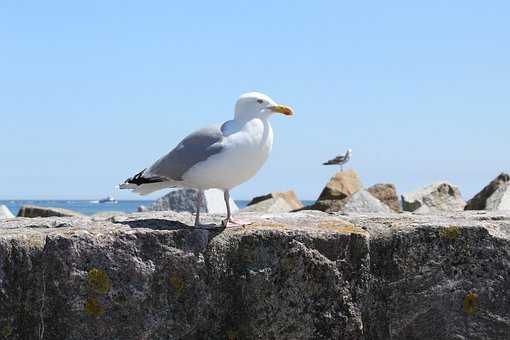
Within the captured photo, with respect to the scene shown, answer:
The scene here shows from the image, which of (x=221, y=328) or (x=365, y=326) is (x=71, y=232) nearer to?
(x=221, y=328)

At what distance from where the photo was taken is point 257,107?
476cm

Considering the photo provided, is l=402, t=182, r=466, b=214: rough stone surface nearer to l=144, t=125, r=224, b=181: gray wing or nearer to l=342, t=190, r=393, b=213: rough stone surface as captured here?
l=342, t=190, r=393, b=213: rough stone surface

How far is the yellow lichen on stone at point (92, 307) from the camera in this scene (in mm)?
4023

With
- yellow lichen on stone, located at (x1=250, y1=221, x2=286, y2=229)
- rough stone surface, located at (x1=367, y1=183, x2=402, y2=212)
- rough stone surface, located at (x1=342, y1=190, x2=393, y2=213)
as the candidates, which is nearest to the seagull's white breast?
yellow lichen on stone, located at (x1=250, y1=221, x2=286, y2=229)

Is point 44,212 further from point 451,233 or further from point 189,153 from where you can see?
point 451,233

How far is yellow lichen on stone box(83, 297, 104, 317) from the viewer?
402 centimetres

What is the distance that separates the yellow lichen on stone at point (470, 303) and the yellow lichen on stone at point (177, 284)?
4.79 feet

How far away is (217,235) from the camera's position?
428 cm

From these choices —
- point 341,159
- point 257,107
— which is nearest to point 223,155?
point 257,107

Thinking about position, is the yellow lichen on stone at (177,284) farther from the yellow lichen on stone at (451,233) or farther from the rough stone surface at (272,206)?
the rough stone surface at (272,206)

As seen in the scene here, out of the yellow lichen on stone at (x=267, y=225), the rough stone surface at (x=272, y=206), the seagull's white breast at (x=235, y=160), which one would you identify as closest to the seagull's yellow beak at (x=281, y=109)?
the seagull's white breast at (x=235, y=160)

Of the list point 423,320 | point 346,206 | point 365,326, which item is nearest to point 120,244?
point 365,326

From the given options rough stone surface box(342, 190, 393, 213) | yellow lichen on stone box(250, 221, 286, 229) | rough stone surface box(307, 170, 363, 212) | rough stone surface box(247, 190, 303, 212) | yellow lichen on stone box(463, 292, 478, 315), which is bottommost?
yellow lichen on stone box(463, 292, 478, 315)

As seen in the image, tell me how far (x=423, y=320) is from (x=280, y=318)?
76 cm
